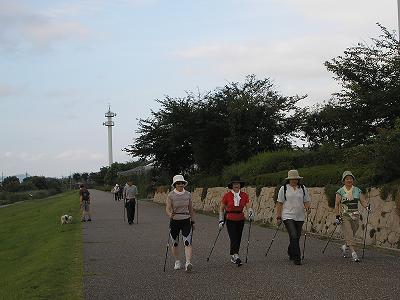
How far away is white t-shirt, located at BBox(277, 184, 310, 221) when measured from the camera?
11.1 metres

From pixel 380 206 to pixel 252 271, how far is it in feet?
16.3

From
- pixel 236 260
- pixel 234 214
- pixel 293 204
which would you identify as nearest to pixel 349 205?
pixel 293 204

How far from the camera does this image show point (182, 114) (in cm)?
3481

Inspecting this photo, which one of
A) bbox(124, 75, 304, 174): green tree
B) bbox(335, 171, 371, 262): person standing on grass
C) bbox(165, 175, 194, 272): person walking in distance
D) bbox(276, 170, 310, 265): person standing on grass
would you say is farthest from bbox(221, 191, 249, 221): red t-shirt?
bbox(124, 75, 304, 174): green tree

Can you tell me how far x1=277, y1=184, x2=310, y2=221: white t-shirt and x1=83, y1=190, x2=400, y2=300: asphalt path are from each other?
0.90m

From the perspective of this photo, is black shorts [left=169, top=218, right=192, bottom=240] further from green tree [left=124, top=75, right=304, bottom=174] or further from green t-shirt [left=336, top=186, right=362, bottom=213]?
green tree [left=124, top=75, right=304, bottom=174]

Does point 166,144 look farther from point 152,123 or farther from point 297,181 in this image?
point 297,181

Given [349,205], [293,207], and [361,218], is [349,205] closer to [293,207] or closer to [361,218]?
[293,207]

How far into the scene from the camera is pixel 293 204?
11117 mm

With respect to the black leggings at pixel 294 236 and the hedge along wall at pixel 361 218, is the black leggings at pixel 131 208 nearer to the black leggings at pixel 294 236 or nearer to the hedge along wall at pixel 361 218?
the hedge along wall at pixel 361 218

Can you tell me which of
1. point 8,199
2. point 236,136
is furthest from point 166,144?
point 8,199

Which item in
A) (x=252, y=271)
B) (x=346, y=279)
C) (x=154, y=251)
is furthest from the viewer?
(x=154, y=251)

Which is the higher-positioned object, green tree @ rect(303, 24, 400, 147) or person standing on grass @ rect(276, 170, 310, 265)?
green tree @ rect(303, 24, 400, 147)

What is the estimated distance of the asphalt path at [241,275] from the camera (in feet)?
27.5
